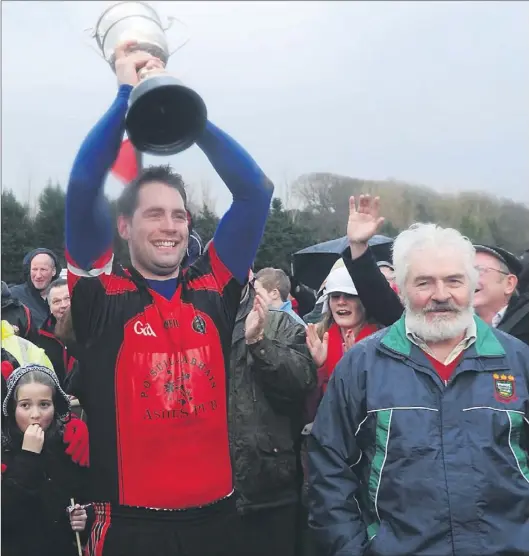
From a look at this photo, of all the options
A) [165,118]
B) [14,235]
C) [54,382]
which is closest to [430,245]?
[165,118]

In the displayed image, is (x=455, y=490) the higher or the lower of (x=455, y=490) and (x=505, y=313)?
the lower

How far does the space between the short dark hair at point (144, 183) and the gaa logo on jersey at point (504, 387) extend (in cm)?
118

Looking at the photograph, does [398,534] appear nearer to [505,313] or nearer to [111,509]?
[111,509]

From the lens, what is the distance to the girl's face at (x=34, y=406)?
300 cm

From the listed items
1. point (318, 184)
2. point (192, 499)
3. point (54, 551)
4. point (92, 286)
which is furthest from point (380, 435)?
point (318, 184)

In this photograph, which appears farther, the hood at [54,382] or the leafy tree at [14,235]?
the leafy tree at [14,235]

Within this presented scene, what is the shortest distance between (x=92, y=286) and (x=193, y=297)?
0.33 meters

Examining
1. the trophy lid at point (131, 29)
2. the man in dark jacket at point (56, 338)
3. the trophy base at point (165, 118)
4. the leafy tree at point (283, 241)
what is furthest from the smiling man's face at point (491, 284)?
the man in dark jacket at point (56, 338)

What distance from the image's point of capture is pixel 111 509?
2102mm

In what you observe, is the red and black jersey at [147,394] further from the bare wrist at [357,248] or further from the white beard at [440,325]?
the bare wrist at [357,248]

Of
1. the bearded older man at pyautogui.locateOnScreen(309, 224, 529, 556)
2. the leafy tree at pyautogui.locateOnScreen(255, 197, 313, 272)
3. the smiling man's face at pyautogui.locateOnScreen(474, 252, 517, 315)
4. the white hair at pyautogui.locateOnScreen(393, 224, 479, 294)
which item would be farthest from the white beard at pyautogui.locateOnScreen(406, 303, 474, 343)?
the leafy tree at pyautogui.locateOnScreen(255, 197, 313, 272)

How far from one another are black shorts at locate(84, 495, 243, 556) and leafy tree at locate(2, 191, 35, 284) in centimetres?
245

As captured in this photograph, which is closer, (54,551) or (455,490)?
(455,490)

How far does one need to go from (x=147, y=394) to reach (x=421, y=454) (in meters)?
0.86
